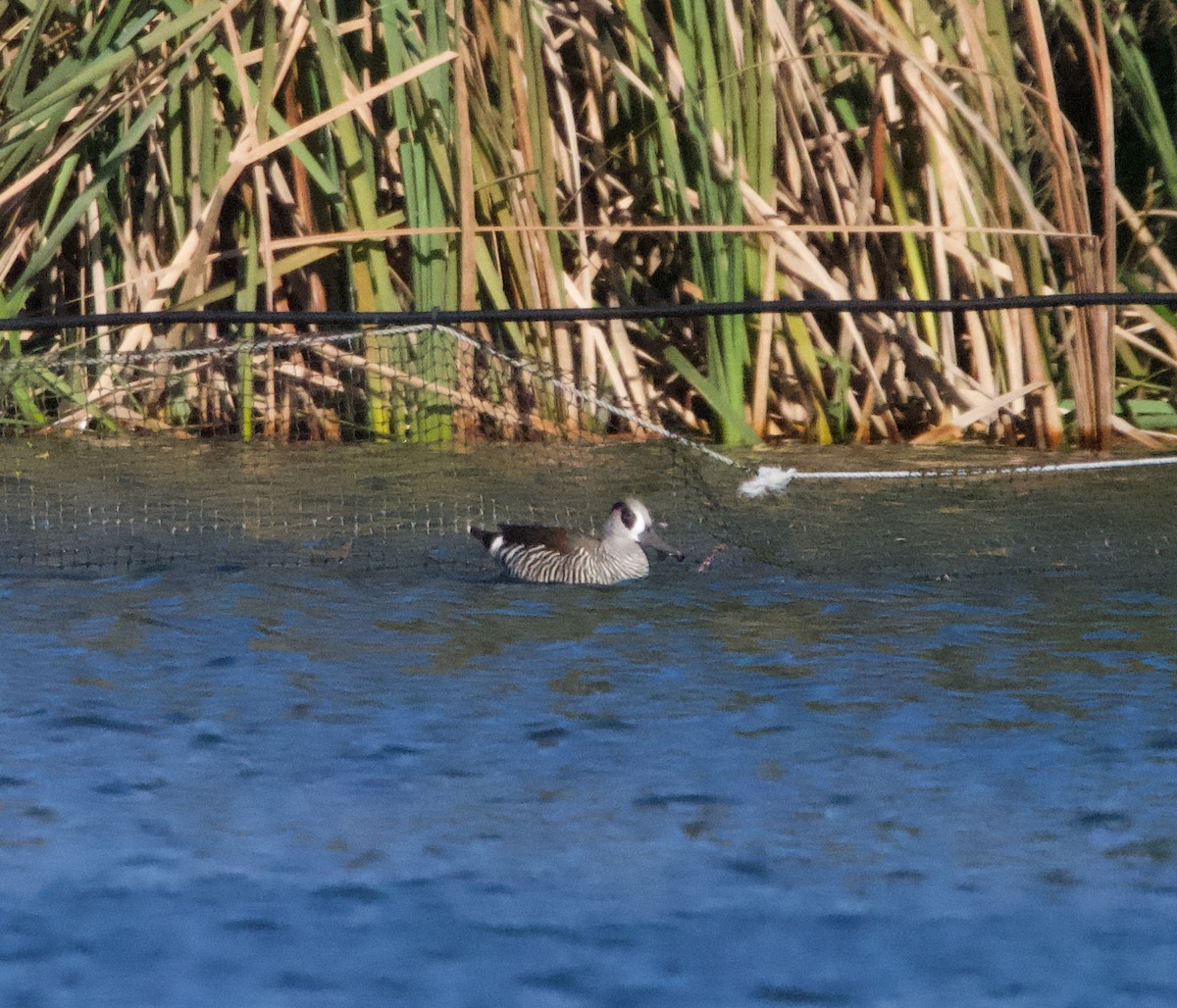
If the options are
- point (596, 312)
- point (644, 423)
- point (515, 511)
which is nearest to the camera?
point (644, 423)

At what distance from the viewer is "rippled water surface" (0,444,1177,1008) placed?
9.23 feet

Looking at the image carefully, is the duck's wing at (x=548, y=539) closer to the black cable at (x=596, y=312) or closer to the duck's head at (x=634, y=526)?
the duck's head at (x=634, y=526)

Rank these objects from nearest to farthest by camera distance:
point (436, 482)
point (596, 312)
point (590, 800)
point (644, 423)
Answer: point (590, 800)
point (644, 423)
point (596, 312)
point (436, 482)

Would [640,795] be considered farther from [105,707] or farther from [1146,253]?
[1146,253]

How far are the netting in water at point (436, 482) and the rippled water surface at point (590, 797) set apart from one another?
0.51m

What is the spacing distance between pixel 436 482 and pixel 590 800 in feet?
11.6


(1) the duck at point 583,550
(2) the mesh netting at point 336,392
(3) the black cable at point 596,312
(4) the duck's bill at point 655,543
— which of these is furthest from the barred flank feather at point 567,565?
(2) the mesh netting at point 336,392

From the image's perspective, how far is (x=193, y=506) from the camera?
6.39m

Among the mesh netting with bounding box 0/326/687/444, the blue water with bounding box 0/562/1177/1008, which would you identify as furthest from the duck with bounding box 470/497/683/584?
the mesh netting with bounding box 0/326/687/444

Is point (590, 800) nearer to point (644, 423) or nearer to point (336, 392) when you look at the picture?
point (644, 423)

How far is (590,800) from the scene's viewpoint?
344cm

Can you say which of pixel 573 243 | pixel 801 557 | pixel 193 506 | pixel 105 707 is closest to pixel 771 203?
pixel 573 243

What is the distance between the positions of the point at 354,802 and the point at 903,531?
2882 mm

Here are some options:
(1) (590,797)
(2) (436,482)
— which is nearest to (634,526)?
(2) (436,482)
